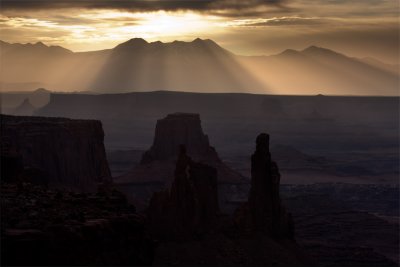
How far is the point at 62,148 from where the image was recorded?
10288 cm

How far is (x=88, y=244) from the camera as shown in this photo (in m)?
33.9

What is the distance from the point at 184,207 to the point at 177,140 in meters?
84.2

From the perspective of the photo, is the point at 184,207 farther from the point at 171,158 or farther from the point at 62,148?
the point at 171,158

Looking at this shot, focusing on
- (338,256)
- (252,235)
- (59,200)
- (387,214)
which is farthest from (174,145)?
(59,200)

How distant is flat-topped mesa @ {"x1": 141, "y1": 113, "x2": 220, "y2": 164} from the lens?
159375 mm

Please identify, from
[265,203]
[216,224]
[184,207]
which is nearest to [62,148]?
[265,203]

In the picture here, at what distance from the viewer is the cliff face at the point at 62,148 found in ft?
320

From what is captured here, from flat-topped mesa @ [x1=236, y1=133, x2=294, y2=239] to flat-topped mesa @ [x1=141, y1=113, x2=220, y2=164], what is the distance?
73.9m

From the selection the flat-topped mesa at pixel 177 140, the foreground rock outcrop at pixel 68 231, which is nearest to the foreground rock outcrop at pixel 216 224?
the foreground rock outcrop at pixel 68 231

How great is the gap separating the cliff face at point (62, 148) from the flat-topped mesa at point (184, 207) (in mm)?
16349

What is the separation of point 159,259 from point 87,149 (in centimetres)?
3808

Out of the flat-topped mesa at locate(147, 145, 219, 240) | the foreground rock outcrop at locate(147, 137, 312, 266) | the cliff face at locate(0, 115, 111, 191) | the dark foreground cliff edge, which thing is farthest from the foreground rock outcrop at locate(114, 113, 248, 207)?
the flat-topped mesa at locate(147, 145, 219, 240)

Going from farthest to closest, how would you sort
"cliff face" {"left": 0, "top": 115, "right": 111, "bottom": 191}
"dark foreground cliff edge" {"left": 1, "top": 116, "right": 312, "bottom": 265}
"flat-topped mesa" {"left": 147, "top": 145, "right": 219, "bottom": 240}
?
"cliff face" {"left": 0, "top": 115, "right": 111, "bottom": 191} → "flat-topped mesa" {"left": 147, "top": 145, "right": 219, "bottom": 240} → "dark foreground cliff edge" {"left": 1, "top": 116, "right": 312, "bottom": 265}

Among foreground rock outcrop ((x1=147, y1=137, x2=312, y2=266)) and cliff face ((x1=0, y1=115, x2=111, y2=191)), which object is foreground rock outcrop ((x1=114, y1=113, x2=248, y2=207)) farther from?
foreground rock outcrop ((x1=147, y1=137, x2=312, y2=266))
